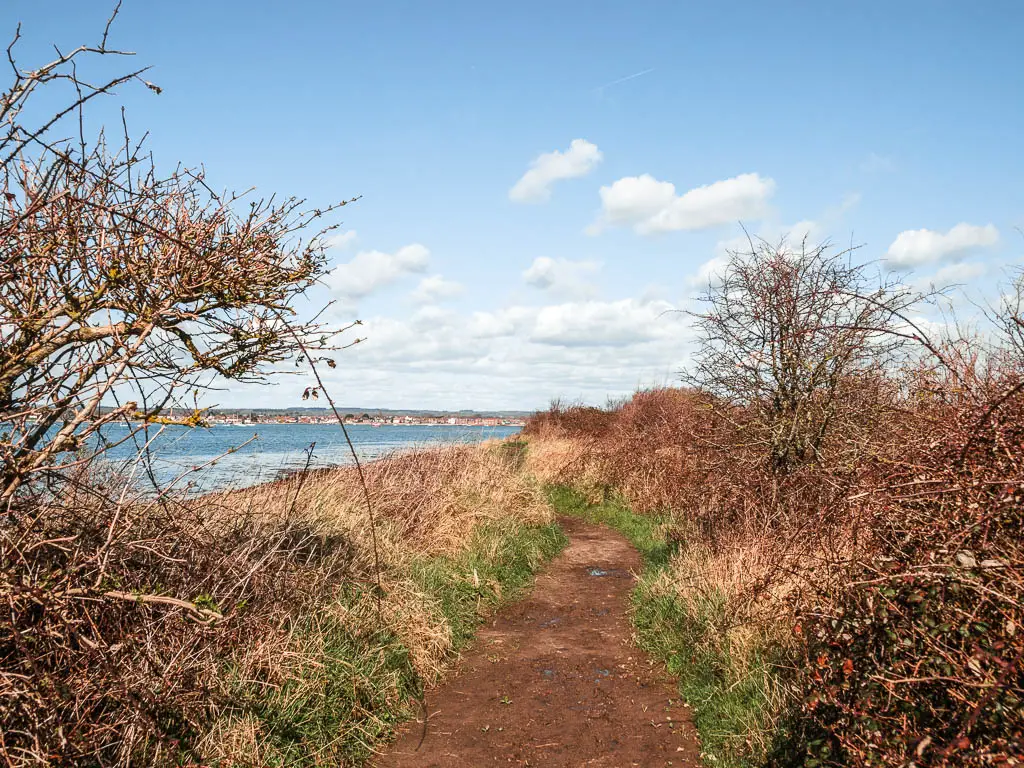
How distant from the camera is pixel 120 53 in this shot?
3.29 meters

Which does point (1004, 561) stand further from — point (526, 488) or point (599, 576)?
point (526, 488)

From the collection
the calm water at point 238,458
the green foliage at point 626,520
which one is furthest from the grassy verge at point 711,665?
the calm water at point 238,458

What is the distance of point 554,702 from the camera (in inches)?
251

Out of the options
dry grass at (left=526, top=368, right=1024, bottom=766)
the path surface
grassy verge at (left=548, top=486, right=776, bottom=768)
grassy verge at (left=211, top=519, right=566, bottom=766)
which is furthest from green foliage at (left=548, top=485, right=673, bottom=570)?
grassy verge at (left=211, top=519, right=566, bottom=766)

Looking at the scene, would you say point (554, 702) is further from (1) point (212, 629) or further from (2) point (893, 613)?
(2) point (893, 613)

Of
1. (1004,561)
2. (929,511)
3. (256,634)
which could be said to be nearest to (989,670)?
(1004,561)

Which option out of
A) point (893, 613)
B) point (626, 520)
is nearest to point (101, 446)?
point (893, 613)

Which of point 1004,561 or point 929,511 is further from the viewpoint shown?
point 929,511

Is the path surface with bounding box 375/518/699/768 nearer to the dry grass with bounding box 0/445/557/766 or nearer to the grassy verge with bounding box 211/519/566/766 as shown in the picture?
the grassy verge with bounding box 211/519/566/766

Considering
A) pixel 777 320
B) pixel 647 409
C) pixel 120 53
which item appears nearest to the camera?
pixel 120 53

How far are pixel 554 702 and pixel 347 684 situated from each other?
82.3 inches

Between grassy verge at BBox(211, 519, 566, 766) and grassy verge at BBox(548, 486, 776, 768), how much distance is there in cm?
221

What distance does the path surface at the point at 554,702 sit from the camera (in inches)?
213

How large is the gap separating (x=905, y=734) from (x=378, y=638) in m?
4.63
